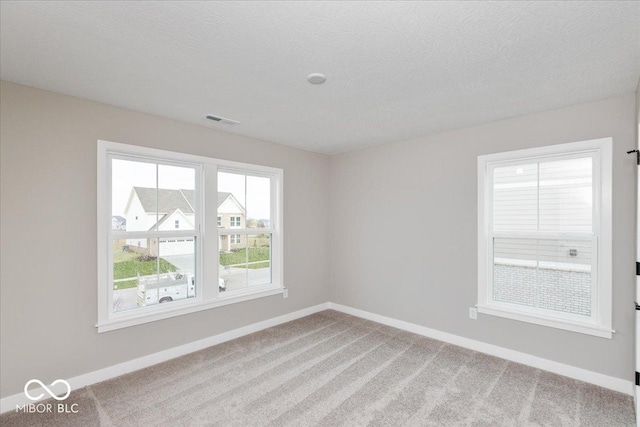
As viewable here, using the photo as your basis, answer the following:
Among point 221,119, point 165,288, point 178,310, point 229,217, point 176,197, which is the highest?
point 221,119

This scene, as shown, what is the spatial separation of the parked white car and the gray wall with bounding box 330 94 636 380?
7.48 ft

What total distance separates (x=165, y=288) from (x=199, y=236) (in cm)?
64

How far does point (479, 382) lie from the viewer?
9.08 ft

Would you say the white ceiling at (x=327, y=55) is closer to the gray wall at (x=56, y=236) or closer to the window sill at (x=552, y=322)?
the gray wall at (x=56, y=236)

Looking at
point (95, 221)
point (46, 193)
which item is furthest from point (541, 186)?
point (46, 193)

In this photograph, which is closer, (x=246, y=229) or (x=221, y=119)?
(x=221, y=119)

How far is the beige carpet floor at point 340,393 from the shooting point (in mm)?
2273

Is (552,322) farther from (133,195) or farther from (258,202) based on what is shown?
(133,195)

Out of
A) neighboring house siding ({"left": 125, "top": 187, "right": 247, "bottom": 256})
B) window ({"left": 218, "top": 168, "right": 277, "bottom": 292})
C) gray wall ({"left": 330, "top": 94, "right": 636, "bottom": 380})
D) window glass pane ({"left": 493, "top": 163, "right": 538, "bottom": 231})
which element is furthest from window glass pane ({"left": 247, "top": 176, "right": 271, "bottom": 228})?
window glass pane ({"left": 493, "top": 163, "right": 538, "bottom": 231})

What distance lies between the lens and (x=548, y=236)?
3.04 metres

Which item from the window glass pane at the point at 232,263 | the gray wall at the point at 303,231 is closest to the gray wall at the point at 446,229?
the gray wall at the point at 303,231

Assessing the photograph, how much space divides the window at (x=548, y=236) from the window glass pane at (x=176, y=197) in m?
3.18

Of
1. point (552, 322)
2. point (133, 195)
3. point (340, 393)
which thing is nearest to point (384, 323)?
point (340, 393)

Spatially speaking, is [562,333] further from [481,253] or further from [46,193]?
[46,193]
